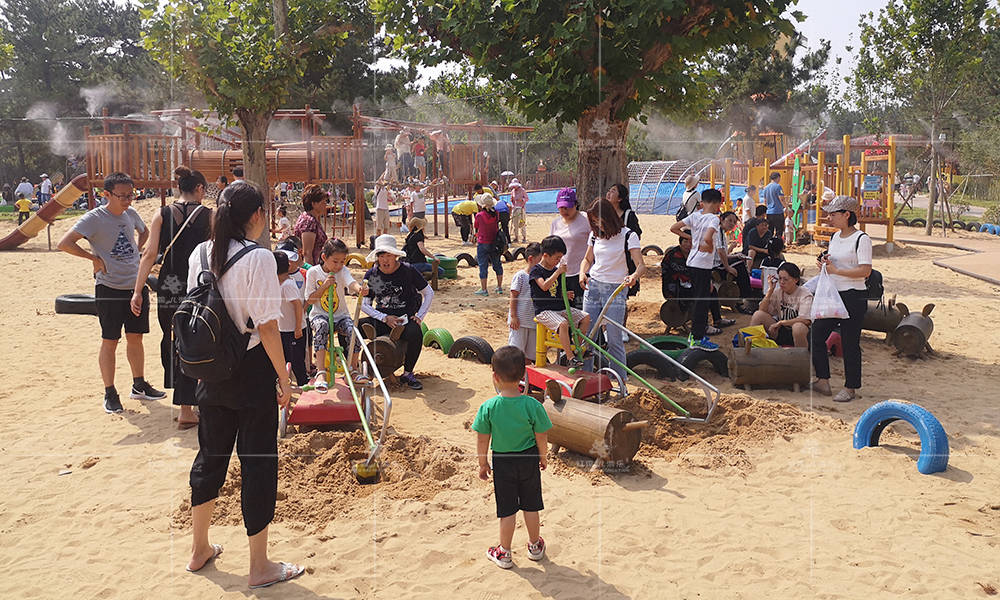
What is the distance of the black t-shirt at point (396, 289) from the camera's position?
720 centimetres

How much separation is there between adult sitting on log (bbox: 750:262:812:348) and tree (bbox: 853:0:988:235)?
14.0 metres

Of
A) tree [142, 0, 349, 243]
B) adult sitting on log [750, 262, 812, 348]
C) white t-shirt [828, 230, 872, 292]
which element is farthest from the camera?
tree [142, 0, 349, 243]

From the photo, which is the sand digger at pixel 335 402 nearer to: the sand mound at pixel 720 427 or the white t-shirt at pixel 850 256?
the sand mound at pixel 720 427

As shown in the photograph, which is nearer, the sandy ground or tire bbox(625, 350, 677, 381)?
the sandy ground

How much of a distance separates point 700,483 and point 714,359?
2664mm

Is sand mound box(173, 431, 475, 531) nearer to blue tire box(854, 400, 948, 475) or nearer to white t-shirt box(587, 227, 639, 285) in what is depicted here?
white t-shirt box(587, 227, 639, 285)

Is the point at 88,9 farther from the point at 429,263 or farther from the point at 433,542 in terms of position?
the point at 433,542

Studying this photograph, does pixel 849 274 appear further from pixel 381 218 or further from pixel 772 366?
pixel 381 218

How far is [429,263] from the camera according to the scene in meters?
13.2

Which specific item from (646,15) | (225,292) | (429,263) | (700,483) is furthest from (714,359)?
(429,263)

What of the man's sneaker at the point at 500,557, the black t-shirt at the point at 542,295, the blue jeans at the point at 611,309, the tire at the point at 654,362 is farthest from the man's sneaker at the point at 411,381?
the man's sneaker at the point at 500,557

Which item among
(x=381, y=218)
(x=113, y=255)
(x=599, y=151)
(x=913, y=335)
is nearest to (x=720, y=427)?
(x=913, y=335)

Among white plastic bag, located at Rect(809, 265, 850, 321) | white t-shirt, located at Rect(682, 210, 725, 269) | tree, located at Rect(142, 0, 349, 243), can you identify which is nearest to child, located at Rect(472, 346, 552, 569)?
white plastic bag, located at Rect(809, 265, 850, 321)

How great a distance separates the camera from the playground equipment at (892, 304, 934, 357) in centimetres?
848
